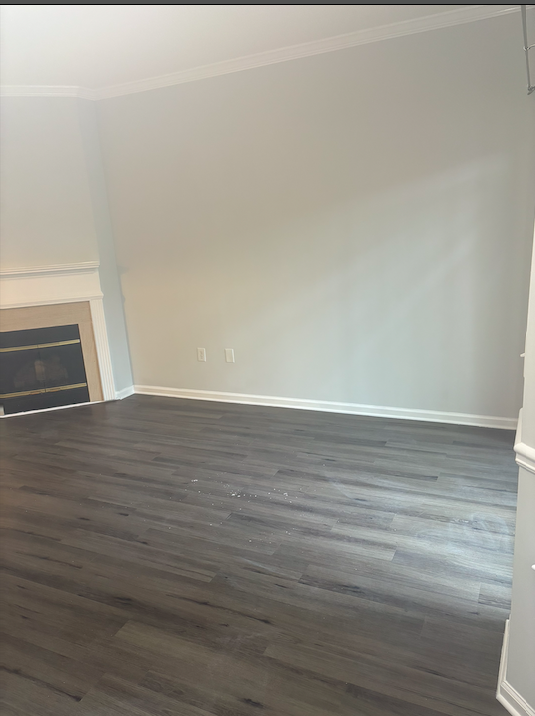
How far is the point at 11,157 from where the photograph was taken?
397cm

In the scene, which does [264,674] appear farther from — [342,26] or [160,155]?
[160,155]

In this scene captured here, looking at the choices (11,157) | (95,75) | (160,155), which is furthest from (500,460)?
(11,157)

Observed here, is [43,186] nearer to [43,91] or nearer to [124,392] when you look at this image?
[43,91]

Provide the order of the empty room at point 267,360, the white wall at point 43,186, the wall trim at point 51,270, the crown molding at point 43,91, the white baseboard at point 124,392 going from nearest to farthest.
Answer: the empty room at point 267,360 → the crown molding at point 43,91 → the white wall at point 43,186 → the wall trim at point 51,270 → the white baseboard at point 124,392

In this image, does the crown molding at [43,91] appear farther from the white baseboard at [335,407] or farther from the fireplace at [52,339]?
the white baseboard at [335,407]

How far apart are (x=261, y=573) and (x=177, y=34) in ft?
10.2

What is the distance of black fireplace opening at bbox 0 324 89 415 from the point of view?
4.24 metres

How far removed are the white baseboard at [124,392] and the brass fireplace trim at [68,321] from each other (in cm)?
13

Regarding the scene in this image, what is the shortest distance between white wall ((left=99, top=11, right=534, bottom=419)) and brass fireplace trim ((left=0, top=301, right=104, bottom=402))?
45cm

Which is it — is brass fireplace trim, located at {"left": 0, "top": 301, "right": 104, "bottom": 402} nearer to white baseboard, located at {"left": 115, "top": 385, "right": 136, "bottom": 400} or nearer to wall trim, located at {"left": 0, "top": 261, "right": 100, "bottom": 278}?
white baseboard, located at {"left": 115, "top": 385, "right": 136, "bottom": 400}

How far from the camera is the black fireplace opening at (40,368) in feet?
13.9

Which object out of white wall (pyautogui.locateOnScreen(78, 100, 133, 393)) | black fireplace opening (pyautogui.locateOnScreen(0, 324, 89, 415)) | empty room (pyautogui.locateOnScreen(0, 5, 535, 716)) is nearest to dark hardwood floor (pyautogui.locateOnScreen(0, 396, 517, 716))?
empty room (pyautogui.locateOnScreen(0, 5, 535, 716))

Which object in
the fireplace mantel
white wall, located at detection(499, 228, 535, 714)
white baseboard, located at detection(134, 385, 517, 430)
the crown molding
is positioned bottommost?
white baseboard, located at detection(134, 385, 517, 430)

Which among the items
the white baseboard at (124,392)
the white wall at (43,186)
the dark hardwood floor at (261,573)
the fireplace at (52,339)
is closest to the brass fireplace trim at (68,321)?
the fireplace at (52,339)
